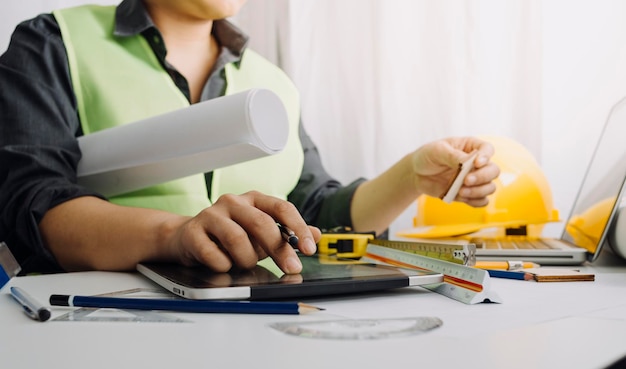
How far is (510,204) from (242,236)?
75 centimetres

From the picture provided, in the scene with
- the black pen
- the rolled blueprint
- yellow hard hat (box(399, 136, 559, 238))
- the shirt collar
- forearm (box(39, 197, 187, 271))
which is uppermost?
the shirt collar

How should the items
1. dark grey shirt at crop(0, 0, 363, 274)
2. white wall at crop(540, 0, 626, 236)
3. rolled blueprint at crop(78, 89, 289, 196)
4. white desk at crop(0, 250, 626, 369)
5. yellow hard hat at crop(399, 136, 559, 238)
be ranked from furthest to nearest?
white wall at crop(540, 0, 626, 236) → yellow hard hat at crop(399, 136, 559, 238) → dark grey shirt at crop(0, 0, 363, 274) → rolled blueprint at crop(78, 89, 289, 196) → white desk at crop(0, 250, 626, 369)

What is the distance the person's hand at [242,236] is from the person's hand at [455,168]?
0.39 meters

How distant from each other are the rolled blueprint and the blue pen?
0.25 metres

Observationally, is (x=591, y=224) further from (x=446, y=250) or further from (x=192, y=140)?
(x=192, y=140)

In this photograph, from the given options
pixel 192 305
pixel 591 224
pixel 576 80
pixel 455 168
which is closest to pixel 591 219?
pixel 591 224

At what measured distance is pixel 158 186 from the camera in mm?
915

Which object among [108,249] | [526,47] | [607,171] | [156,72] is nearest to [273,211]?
[108,249]

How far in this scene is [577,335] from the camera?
343 millimetres

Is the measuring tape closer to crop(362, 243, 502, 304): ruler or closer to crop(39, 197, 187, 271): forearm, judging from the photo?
crop(362, 243, 502, 304): ruler

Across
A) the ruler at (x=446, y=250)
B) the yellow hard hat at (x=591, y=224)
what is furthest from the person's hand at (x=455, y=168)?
the ruler at (x=446, y=250)

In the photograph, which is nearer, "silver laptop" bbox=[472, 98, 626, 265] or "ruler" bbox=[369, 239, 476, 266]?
"ruler" bbox=[369, 239, 476, 266]

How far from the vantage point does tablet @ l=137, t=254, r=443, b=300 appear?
416 mm

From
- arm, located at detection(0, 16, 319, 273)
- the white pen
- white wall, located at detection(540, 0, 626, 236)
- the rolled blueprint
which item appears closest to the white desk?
the white pen
